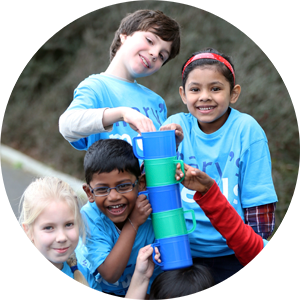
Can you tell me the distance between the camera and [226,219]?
1.10 m

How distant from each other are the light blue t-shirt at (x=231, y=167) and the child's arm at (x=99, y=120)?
9.8 inches

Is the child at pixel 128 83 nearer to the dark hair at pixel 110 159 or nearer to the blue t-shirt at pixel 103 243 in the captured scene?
the dark hair at pixel 110 159

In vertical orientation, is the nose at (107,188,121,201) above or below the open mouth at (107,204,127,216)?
above

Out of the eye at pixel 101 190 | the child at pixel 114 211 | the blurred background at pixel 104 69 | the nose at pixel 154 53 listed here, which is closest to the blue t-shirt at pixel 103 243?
the child at pixel 114 211

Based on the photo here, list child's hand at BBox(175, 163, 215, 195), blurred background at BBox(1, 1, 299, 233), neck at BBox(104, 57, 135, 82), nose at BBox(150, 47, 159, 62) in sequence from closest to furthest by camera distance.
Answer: child's hand at BBox(175, 163, 215, 195), nose at BBox(150, 47, 159, 62), neck at BBox(104, 57, 135, 82), blurred background at BBox(1, 1, 299, 233)

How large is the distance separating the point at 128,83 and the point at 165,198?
1.77 ft

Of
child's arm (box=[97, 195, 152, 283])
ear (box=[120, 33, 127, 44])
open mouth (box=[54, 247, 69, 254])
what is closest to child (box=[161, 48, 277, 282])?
child's arm (box=[97, 195, 152, 283])

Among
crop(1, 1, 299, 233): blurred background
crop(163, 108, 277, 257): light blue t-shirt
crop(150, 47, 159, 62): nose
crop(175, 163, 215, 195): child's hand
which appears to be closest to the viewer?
crop(175, 163, 215, 195): child's hand

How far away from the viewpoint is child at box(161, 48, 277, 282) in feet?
3.97

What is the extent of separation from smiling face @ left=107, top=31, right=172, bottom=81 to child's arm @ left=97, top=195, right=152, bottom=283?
1.66ft

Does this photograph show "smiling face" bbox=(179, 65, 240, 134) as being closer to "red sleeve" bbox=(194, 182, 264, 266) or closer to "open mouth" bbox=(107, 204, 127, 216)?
"red sleeve" bbox=(194, 182, 264, 266)

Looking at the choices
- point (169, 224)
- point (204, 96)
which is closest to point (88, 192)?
point (169, 224)

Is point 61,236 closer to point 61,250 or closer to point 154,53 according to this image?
point 61,250

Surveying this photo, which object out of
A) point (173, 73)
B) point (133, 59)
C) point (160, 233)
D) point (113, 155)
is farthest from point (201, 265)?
point (173, 73)
